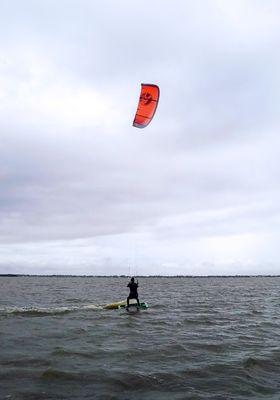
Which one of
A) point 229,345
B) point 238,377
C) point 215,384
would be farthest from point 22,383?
point 229,345

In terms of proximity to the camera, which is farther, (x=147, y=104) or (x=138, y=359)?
(x=147, y=104)

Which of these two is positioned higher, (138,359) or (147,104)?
(147,104)

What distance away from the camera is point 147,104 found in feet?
52.7

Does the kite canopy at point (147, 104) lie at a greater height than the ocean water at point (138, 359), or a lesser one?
greater

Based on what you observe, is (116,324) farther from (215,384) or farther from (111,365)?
(215,384)

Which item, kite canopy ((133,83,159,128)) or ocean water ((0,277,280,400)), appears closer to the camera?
ocean water ((0,277,280,400))

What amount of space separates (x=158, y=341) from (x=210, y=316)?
33.2 ft

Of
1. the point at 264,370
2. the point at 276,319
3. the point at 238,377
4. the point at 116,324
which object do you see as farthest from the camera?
the point at 276,319

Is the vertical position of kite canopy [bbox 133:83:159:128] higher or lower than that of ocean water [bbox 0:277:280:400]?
higher

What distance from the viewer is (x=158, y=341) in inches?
703

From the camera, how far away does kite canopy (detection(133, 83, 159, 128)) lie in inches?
631

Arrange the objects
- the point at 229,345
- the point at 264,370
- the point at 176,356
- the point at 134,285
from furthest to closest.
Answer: the point at 134,285 → the point at 229,345 → the point at 176,356 → the point at 264,370

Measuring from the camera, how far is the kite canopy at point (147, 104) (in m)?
16.0

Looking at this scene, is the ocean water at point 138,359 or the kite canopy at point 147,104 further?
the kite canopy at point 147,104
